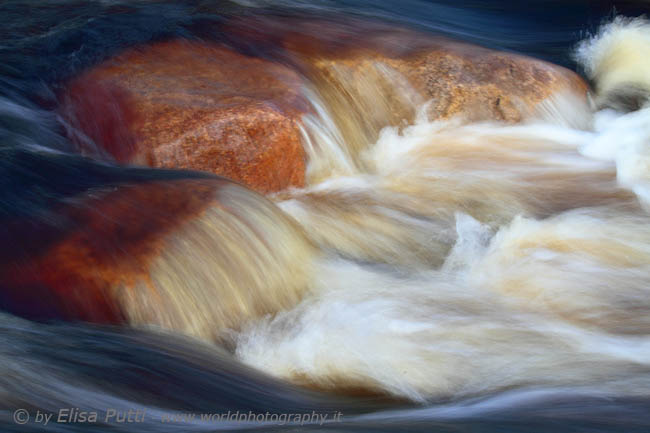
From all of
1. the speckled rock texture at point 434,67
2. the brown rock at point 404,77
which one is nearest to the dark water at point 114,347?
the speckled rock texture at point 434,67

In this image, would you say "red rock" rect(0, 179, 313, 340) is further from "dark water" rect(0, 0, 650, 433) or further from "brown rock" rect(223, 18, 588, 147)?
"brown rock" rect(223, 18, 588, 147)

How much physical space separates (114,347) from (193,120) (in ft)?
7.56

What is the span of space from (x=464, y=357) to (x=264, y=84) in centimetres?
275

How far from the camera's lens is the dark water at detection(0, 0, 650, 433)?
3.11 meters

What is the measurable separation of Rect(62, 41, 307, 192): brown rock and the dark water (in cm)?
26

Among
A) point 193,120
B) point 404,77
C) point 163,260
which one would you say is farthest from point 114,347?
point 404,77

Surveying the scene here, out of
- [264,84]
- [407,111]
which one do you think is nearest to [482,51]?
[407,111]

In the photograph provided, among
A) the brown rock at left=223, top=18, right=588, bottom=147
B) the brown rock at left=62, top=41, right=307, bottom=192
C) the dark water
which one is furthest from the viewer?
the brown rock at left=223, top=18, right=588, bottom=147

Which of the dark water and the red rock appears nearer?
the dark water

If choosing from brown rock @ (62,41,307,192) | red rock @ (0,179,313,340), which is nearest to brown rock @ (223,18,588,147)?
brown rock @ (62,41,307,192)

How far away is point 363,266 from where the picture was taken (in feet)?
16.3

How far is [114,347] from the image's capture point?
143 inches

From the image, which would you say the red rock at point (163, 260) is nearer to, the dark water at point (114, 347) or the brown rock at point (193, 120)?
the dark water at point (114, 347)

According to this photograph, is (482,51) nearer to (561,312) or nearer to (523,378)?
(561,312)
